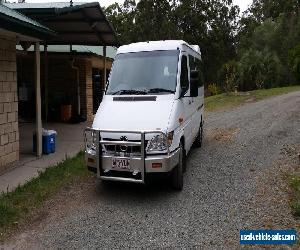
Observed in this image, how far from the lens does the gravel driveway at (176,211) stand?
5.39 metres

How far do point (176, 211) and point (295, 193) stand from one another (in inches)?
82.9

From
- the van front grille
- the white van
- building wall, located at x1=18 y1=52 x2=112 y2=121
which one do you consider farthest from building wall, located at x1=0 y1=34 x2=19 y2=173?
building wall, located at x1=18 y1=52 x2=112 y2=121

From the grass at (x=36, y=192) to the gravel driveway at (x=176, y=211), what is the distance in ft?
0.86

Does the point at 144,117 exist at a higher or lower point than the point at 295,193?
higher

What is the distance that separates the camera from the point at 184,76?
8.09 metres

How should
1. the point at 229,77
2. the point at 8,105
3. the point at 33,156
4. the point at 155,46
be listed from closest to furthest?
the point at 155,46
the point at 8,105
the point at 33,156
the point at 229,77

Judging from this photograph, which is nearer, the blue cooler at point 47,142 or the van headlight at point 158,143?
the van headlight at point 158,143

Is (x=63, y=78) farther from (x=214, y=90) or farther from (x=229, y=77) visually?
(x=214, y=90)

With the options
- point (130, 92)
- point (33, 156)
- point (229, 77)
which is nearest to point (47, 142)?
point (33, 156)

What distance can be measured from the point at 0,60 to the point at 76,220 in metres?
4.22

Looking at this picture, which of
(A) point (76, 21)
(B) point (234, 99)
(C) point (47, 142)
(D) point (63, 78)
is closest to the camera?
(C) point (47, 142)

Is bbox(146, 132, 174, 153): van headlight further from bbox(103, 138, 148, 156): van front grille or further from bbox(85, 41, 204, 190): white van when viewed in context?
bbox(103, 138, 148, 156): van front grille

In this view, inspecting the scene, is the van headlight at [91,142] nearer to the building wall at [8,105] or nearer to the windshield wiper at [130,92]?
the windshield wiper at [130,92]

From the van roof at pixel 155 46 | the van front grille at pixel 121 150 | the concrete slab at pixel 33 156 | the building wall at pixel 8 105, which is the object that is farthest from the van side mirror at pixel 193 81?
the building wall at pixel 8 105
